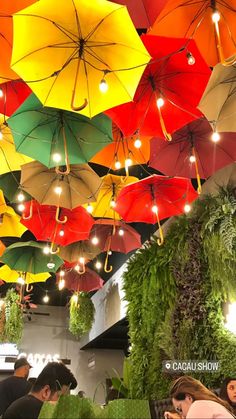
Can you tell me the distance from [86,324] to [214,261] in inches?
271

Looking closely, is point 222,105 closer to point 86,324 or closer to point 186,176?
point 186,176

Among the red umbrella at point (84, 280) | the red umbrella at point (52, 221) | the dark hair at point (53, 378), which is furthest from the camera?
the red umbrella at point (84, 280)

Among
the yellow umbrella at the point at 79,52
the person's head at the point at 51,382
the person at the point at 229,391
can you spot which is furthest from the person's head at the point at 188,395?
the yellow umbrella at the point at 79,52

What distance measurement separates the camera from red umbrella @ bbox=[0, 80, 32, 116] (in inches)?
150

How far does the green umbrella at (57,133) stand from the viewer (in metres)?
3.88

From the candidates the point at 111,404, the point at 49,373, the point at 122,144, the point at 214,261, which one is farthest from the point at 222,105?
the point at 111,404

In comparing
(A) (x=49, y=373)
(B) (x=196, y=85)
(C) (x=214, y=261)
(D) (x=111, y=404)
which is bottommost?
(D) (x=111, y=404)

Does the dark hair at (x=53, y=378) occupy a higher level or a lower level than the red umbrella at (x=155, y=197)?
lower

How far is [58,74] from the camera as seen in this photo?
3.07 metres

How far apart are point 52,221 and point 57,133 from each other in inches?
87.0

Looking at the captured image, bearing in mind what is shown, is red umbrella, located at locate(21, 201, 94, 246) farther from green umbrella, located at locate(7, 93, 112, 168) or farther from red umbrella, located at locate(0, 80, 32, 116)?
red umbrella, located at locate(0, 80, 32, 116)

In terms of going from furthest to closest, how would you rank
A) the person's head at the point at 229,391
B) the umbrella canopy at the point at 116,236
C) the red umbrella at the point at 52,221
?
the umbrella canopy at the point at 116,236
the red umbrella at the point at 52,221
the person's head at the point at 229,391

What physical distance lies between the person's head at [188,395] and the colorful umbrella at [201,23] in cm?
213

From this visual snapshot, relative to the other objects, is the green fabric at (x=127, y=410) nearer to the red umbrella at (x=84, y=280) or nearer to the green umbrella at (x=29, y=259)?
the green umbrella at (x=29, y=259)
